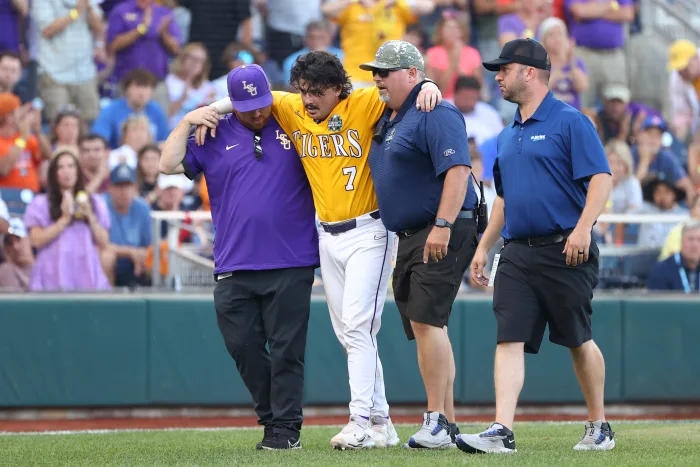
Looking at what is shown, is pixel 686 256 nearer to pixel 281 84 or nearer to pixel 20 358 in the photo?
pixel 281 84

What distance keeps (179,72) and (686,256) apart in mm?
5719

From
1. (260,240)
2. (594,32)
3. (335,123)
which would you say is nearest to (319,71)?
(335,123)

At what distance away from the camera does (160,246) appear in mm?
9344

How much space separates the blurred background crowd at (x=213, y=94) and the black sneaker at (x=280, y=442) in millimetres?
4001

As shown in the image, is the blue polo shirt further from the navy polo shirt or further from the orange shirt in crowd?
the orange shirt in crowd

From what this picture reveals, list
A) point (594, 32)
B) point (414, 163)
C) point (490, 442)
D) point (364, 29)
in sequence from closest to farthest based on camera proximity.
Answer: point (490, 442) < point (414, 163) < point (364, 29) < point (594, 32)

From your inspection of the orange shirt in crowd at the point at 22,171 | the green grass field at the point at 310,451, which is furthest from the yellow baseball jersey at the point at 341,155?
the orange shirt in crowd at the point at 22,171

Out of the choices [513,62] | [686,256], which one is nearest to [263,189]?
[513,62]

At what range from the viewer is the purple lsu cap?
555 cm

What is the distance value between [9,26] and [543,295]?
795 cm

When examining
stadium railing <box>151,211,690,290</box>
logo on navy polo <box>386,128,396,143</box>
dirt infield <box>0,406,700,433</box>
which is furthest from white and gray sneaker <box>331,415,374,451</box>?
stadium railing <box>151,211,690,290</box>

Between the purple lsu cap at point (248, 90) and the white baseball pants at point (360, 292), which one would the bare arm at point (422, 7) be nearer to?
the purple lsu cap at point (248, 90)

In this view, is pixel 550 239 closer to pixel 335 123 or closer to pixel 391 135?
pixel 391 135

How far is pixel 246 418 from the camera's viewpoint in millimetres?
8953
